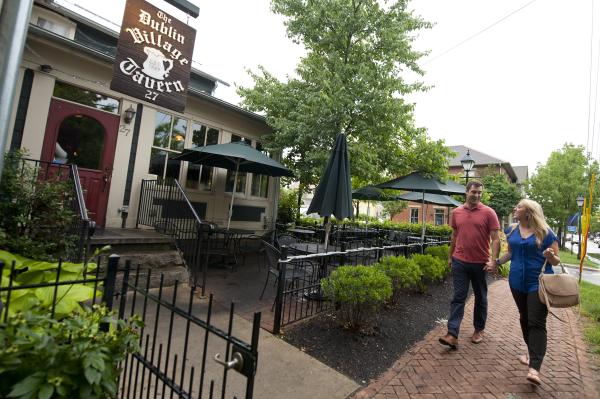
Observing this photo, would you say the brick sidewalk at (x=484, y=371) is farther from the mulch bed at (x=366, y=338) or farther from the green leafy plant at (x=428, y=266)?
the green leafy plant at (x=428, y=266)

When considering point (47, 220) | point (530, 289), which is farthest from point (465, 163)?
point (47, 220)

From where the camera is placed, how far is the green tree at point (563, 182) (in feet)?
92.0

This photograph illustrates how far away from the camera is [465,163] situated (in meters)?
10.7

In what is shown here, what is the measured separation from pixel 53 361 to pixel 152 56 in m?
3.73

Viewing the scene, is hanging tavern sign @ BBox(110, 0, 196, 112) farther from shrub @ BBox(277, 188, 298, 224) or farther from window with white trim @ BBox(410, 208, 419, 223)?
window with white trim @ BBox(410, 208, 419, 223)

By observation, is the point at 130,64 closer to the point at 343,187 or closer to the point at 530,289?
the point at 343,187

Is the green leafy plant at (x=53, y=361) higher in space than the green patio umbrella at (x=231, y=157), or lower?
lower

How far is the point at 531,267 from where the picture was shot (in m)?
3.09

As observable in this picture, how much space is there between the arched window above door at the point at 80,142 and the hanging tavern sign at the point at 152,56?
3.53m

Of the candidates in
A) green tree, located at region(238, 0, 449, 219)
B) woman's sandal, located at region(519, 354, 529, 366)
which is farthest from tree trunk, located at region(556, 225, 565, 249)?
woman's sandal, located at region(519, 354, 529, 366)

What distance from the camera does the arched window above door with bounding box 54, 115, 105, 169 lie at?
6.10 metres

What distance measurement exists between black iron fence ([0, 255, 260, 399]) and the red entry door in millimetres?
2463

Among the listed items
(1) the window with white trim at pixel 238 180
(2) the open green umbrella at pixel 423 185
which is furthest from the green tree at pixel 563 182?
(1) the window with white trim at pixel 238 180

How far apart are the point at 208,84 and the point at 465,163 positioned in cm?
1138
